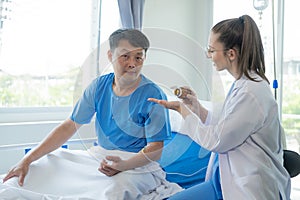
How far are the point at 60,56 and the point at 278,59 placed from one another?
5.61 feet

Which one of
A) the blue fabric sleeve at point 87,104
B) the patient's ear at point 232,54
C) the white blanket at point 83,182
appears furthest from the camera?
the blue fabric sleeve at point 87,104

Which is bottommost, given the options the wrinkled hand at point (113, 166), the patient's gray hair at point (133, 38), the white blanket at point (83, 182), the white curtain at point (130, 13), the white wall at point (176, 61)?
the white blanket at point (83, 182)

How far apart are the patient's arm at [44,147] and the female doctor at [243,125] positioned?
47cm

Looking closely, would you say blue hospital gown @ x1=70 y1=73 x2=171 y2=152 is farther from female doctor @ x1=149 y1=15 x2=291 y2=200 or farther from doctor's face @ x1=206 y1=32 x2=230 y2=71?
doctor's face @ x1=206 y1=32 x2=230 y2=71

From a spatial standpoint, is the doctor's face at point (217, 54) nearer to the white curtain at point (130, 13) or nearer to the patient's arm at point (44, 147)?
the patient's arm at point (44, 147)

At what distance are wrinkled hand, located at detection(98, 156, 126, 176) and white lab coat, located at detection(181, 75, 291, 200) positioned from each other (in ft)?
0.93

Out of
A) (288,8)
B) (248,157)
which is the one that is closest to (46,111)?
(248,157)

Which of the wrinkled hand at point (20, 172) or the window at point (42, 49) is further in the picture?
the window at point (42, 49)

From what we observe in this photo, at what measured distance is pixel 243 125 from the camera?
112cm

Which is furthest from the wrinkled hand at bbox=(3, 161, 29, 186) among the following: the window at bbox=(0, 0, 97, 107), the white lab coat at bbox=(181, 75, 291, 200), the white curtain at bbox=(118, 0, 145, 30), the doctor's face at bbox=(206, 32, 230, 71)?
the white curtain at bbox=(118, 0, 145, 30)

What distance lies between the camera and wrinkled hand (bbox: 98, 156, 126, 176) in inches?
48.2

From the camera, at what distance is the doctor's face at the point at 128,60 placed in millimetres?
1190

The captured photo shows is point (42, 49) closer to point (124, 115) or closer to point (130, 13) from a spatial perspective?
point (130, 13)

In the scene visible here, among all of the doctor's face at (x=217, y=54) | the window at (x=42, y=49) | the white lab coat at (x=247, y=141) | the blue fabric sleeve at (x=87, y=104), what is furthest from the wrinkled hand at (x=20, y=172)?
the window at (x=42, y=49)
